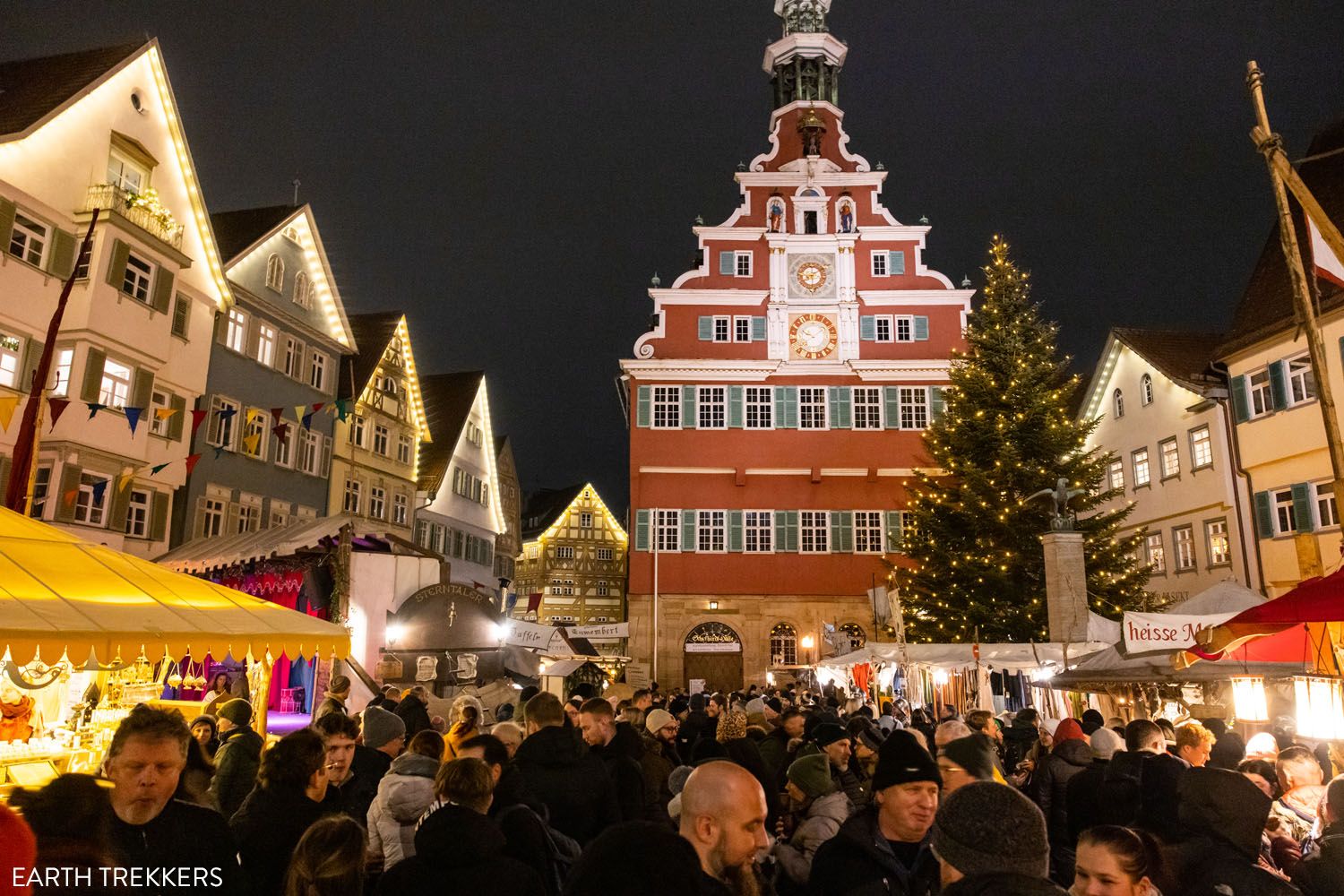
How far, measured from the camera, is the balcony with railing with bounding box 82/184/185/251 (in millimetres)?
19172

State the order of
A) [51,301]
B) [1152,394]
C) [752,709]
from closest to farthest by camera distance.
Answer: [752,709], [51,301], [1152,394]

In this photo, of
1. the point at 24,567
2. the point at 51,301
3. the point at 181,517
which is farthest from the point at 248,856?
the point at 181,517

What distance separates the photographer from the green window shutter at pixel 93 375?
718 inches

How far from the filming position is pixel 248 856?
382 centimetres

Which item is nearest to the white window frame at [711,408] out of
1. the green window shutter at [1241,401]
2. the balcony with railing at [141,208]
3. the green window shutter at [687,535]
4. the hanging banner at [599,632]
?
the green window shutter at [687,535]

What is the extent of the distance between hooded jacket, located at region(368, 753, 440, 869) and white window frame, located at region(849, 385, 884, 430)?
1194 inches

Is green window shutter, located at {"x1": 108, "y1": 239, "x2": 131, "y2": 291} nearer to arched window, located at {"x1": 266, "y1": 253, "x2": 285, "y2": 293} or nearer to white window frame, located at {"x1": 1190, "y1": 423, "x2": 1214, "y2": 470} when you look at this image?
arched window, located at {"x1": 266, "y1": 253, "x2": 285, "y2": 293}

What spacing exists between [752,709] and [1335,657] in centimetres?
549

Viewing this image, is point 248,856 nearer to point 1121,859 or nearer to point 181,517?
point 1121,859

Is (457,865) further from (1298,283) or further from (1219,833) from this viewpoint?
(1298,283)

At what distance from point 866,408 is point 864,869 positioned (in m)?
31.2

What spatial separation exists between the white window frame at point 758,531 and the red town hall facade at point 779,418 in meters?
0.06

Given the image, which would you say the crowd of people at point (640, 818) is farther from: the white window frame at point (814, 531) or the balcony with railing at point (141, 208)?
the white window frame at point (814, 531)

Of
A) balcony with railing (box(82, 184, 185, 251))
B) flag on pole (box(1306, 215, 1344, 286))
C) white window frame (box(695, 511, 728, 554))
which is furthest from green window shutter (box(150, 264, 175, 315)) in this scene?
flag on pole (box(1306, 215, 1344, 286))
